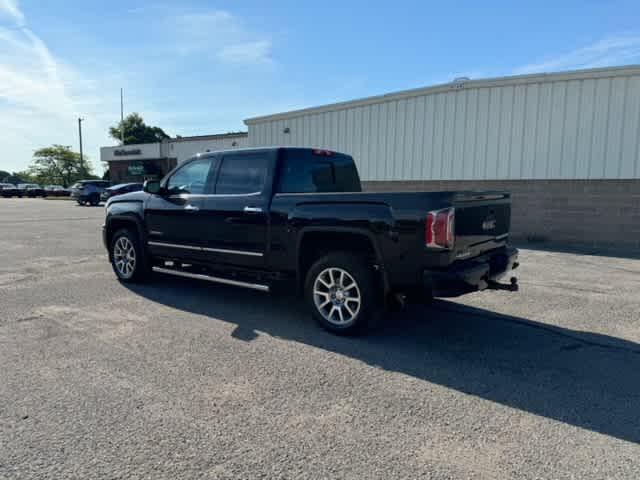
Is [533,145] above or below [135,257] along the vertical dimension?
above

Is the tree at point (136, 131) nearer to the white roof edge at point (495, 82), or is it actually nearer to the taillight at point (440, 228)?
the white roof edge at point (495, 82)

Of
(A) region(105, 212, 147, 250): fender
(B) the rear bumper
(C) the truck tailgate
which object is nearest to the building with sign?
(A) region(105, 212, 147, 250): fender

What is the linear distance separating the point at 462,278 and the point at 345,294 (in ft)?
3.94

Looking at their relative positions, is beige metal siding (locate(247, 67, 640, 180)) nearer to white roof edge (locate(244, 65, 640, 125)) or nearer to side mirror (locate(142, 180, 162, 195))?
white roof edge (locate(244, 65, 640, 125))

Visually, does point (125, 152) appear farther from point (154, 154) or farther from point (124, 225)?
point (124, 225)

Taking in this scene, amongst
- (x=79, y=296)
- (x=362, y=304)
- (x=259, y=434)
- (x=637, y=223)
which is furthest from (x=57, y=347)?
(x=637, y=223)

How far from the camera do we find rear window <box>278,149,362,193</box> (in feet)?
17.6

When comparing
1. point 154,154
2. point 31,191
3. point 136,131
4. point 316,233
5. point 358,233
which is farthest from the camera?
point 136,131

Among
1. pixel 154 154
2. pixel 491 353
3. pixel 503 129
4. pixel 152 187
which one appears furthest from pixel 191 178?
pixel 154 154

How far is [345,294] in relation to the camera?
15.3 feet

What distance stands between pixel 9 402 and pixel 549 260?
370 inches

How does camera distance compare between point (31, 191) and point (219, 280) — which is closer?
point (219, 280)

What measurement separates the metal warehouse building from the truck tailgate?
7.50m

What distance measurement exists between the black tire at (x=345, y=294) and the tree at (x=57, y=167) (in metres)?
90.6
